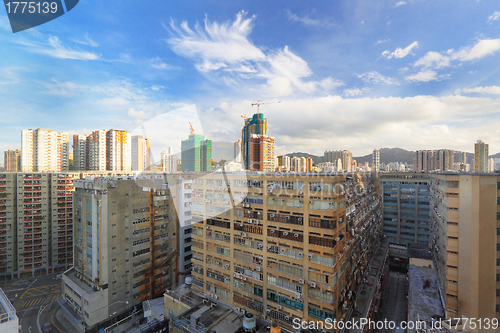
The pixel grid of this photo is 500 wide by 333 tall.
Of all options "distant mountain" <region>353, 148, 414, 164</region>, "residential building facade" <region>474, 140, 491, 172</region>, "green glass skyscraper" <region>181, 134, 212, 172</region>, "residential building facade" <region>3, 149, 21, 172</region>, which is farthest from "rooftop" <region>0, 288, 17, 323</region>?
"distant mountain" <region>353, 148, 414, 164</region>

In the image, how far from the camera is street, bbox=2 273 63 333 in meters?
19.4

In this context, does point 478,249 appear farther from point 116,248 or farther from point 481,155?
point 481,155

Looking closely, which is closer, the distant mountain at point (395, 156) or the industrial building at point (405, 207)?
the industrial building at point (405, 207)

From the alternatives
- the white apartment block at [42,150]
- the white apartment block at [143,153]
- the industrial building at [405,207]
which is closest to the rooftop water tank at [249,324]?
the white apartment block at [143,153]

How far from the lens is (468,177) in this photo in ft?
36.6

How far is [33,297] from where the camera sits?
23.1m

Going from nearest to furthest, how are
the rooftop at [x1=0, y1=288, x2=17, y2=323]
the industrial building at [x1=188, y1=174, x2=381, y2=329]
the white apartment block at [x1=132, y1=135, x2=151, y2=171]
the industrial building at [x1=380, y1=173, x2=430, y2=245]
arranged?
the rooftop at [x1=0, y1=288, x2=17, y2=323] → the industrial building at [x1=188, y1=174, x2=381, y2=329] → the white apartment block at [x1=132, y1=135, x2=151, y2=171] → the industrial building at [x1=380, y1=173, x2=430, y2=245]

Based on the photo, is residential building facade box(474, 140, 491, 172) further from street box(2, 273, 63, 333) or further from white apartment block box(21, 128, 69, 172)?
white apartment block box(21, 128, 69, 172)

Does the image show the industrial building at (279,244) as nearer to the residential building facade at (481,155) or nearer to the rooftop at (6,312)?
the rooftop at (6,312)

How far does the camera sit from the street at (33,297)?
1939 cm

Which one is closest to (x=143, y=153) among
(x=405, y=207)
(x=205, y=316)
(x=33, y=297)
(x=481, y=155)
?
(x=33, y=297)

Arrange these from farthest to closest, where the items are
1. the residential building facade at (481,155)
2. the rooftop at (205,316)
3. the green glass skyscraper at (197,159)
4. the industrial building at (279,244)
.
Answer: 1. the residential building facade at (481,155)
2. the green glass skyscraper at (197,159)
3. the rooftop at (205,316)
4. the industrial building at (279,244)

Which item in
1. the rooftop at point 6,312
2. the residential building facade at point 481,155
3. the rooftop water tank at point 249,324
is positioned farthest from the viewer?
the residential building facade at point 481,155

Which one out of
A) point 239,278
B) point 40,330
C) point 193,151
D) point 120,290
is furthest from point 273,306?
point 40,330
